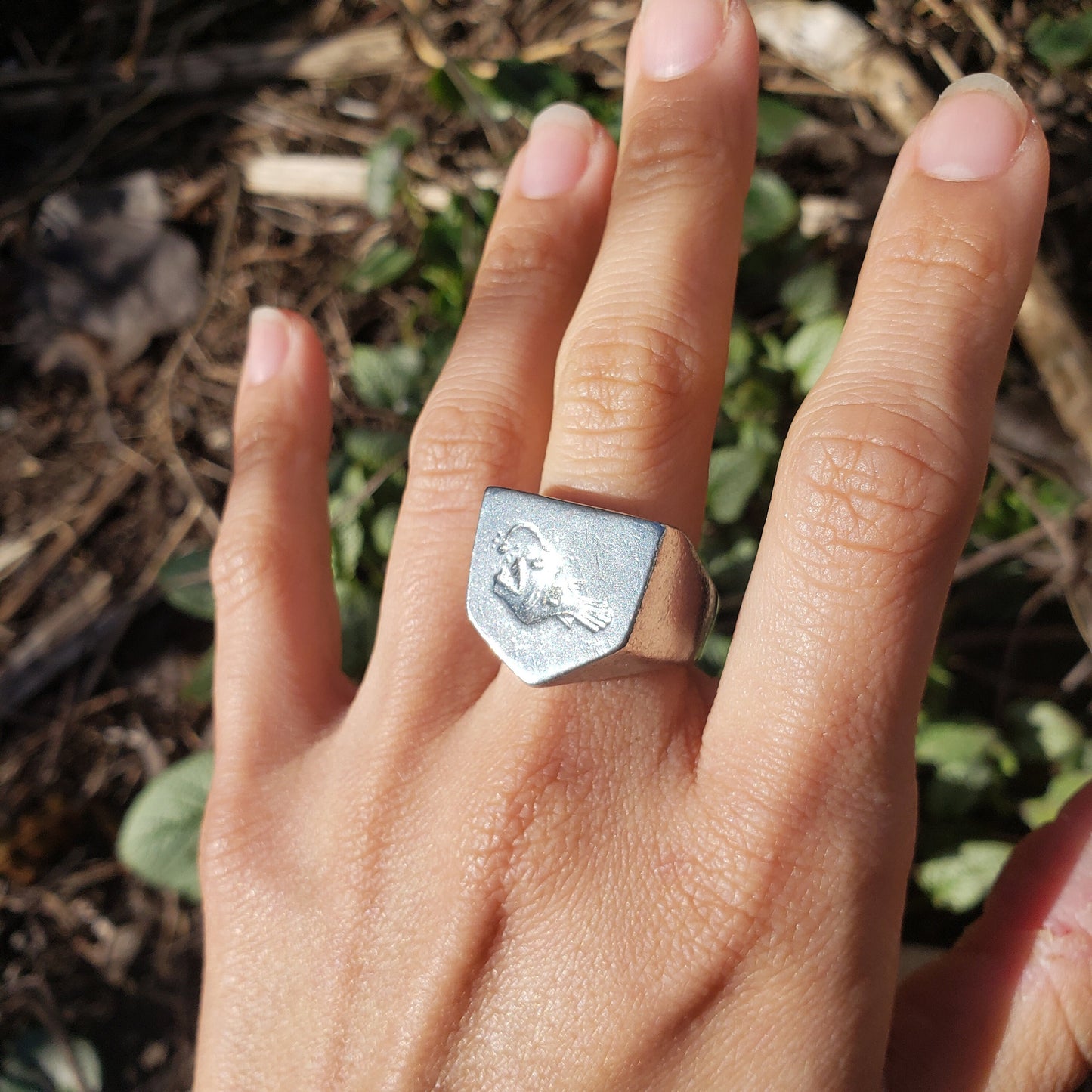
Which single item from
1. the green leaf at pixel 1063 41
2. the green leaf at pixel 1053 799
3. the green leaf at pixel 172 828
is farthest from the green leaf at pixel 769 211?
the green leaf at pixel 172 828

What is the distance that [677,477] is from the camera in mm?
1236

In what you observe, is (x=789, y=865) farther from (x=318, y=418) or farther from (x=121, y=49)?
(x=121, y=49)

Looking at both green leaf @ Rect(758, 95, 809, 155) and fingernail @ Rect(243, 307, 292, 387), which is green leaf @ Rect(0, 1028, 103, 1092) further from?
green leaf @ Rect(758, 95, 809, 155)

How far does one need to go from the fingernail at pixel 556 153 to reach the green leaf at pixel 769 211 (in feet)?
1.42

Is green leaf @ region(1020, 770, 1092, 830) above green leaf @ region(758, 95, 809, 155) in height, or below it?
below

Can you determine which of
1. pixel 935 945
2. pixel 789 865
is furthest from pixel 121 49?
pixel 935 945

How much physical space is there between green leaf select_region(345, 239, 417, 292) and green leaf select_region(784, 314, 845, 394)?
83 centimetres

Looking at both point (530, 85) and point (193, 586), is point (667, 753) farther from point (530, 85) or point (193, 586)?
point (530, 85)

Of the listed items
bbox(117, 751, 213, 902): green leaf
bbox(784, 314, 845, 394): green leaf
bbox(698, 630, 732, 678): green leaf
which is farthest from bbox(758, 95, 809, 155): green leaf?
bbox(117, 751, 213, 902): green leaf

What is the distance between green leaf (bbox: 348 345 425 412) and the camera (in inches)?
73.4

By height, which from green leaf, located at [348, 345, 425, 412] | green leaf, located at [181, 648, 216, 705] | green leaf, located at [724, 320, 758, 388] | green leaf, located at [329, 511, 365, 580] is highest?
green leaf, located at [724, 320, 758, 388]

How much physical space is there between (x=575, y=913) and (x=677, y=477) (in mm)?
571

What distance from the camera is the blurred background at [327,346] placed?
5.61 feet

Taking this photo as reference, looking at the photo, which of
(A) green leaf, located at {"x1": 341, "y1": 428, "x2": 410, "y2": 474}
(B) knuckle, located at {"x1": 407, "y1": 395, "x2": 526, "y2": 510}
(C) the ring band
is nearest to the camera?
(C) the ring band
